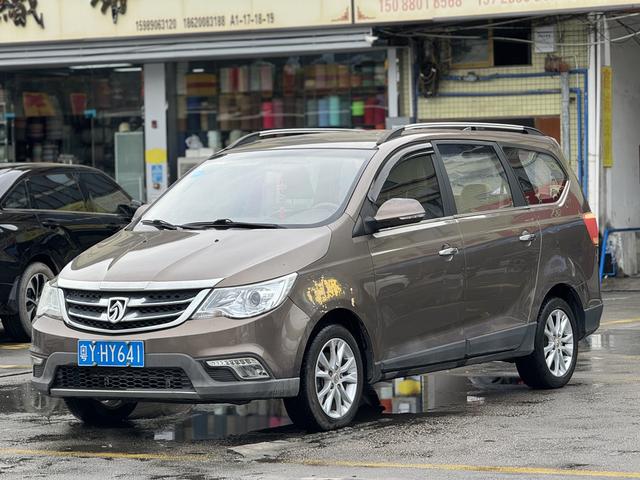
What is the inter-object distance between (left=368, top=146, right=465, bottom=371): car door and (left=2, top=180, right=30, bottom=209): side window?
18.8 feet

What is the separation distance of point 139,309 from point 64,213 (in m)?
6.72

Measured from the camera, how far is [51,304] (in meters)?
8.67

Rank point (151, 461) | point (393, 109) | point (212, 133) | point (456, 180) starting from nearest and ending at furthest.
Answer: point (151, 461) → point (456, 180) → point (393, 109) → point (212, 133)

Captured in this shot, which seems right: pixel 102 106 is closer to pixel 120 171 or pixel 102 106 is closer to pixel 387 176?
pixel 120 171

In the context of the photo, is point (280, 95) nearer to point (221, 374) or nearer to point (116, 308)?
point (116, 308)

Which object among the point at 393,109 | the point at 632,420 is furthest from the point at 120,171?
the point at 632,420

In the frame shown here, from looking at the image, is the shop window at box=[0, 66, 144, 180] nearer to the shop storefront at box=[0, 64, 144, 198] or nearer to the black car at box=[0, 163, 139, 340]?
the shop storefront at box=[0, 64, 144, 198]

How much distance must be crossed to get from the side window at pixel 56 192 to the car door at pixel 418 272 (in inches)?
234

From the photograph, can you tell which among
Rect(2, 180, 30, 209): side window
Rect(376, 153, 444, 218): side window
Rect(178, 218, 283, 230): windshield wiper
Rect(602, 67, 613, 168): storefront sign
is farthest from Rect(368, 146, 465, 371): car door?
Rect(602, 67, 613, 168): storefront sign

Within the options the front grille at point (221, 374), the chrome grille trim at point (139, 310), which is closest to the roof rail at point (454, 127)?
the chrome grille trim at point (139, 310)

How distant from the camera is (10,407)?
31.9ft

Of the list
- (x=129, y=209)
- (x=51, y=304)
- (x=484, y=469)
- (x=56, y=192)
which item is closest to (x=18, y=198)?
(x=56, y=192)

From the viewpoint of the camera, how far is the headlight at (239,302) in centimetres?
798

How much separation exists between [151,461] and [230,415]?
1.67 meters
